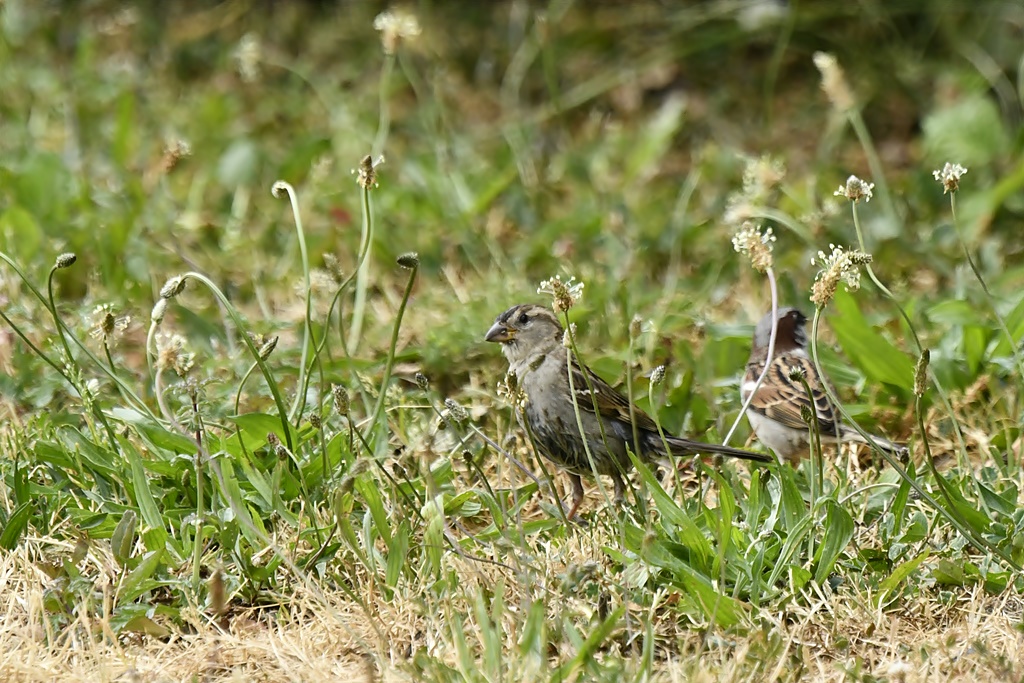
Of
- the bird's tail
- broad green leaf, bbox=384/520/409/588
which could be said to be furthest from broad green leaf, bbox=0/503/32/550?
the bird's tail

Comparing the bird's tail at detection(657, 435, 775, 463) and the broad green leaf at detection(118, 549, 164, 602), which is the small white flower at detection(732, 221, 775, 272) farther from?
the broad green leaf at detection(118, 549, 164, 602)

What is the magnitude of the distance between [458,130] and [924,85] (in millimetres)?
2725

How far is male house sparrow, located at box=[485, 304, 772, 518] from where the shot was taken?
4.08 metres

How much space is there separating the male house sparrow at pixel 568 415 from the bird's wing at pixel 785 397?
50 centimetres

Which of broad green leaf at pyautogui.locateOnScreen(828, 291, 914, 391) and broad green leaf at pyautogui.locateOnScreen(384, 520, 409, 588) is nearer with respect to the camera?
broad green leaf at pyautogui.locateOnScreen(384, 520, 409, 588)

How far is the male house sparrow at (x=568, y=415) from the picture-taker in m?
4.08

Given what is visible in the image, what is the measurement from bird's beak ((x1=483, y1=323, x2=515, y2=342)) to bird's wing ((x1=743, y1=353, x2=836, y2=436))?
89cm

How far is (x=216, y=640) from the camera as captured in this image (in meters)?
3.35

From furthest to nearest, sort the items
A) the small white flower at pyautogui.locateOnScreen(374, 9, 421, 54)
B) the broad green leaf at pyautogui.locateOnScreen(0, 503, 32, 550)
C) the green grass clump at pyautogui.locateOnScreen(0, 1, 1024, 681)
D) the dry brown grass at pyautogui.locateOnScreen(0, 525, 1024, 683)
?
1. the small white flower at pyautogui.locateOnScreen(374, 9, 421, 54)
2. the broad green leaf at pyautogui.locateOnScreen(0, 503, 32, 550)
3. the green grass clump at pyautogui.locateOnScreen(0, 1, 1024, 681)
4. the dry brown grass at pyautogui.locateOnScreen(0, 525, 1024, 683)

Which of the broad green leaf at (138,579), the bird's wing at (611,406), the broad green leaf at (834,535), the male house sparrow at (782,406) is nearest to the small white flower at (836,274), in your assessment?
the broad green leaf at (834,535)

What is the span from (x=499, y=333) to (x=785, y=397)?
104 cm

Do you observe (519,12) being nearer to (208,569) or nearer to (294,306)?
(294,306)

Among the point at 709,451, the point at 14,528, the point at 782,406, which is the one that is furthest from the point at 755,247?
the point at 14,528

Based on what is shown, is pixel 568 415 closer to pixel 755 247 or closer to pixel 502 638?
pixel 755 247
